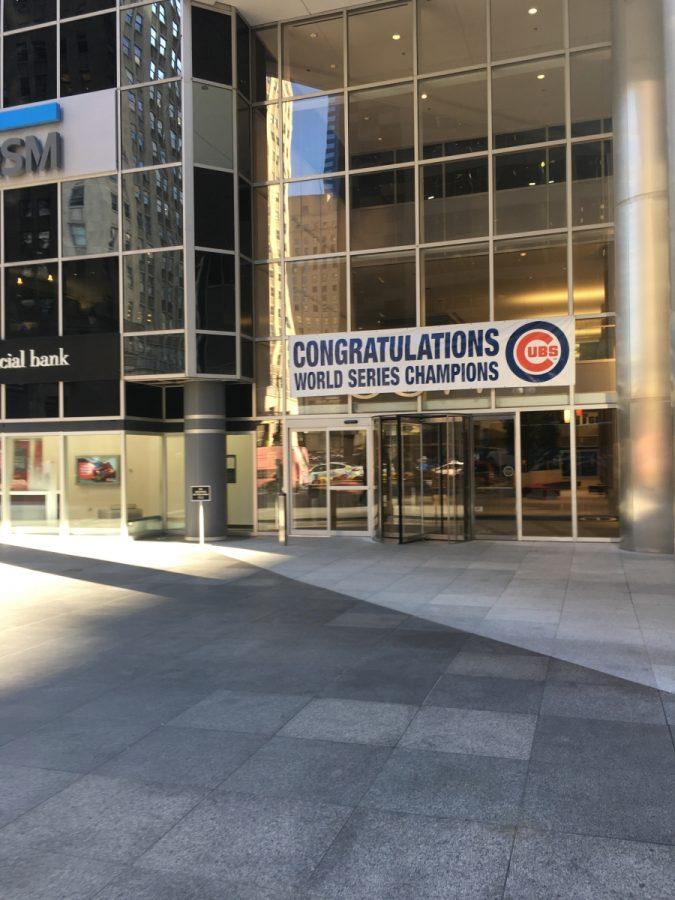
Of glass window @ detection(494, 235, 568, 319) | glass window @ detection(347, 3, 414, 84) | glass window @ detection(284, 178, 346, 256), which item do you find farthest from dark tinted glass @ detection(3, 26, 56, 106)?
glass window @ detection(494, 235, 568, 319)

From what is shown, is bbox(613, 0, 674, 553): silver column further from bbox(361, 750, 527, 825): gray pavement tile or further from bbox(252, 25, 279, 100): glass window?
bbox(361, 750, 527, 825): gray pavement tile

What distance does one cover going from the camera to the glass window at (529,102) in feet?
52.6

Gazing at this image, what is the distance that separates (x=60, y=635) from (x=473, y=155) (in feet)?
43.0

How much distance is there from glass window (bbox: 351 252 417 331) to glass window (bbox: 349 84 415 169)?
2.20 metres

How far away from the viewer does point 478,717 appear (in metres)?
5.70

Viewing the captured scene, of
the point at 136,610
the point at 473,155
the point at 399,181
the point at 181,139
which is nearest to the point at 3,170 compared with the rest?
the point at 181,139

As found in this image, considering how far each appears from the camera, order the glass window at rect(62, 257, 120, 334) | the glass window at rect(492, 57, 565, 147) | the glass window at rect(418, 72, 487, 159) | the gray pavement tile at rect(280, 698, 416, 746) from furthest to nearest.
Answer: the glass window at rect(62, 257, 120, 334) → the glass window at rect(418, 72, 487, 159) → the glass window at rect(492, 57, 565, 147) → the gray pavement tile at rect(280, 698, 416, 746)

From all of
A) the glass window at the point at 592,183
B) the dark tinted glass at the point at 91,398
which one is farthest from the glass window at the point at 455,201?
the dark tinted glass at the point at 91,398

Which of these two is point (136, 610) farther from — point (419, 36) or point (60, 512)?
point (419, 36)

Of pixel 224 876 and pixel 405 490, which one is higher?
pixel 405 490

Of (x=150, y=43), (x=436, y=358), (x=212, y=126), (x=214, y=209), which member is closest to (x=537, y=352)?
(x=436, y=358)

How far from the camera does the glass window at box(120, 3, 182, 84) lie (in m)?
16.9

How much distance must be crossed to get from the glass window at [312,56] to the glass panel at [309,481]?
8101mm

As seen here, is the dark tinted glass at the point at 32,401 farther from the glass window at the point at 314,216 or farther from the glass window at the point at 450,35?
the glass window at the point at 450,35
